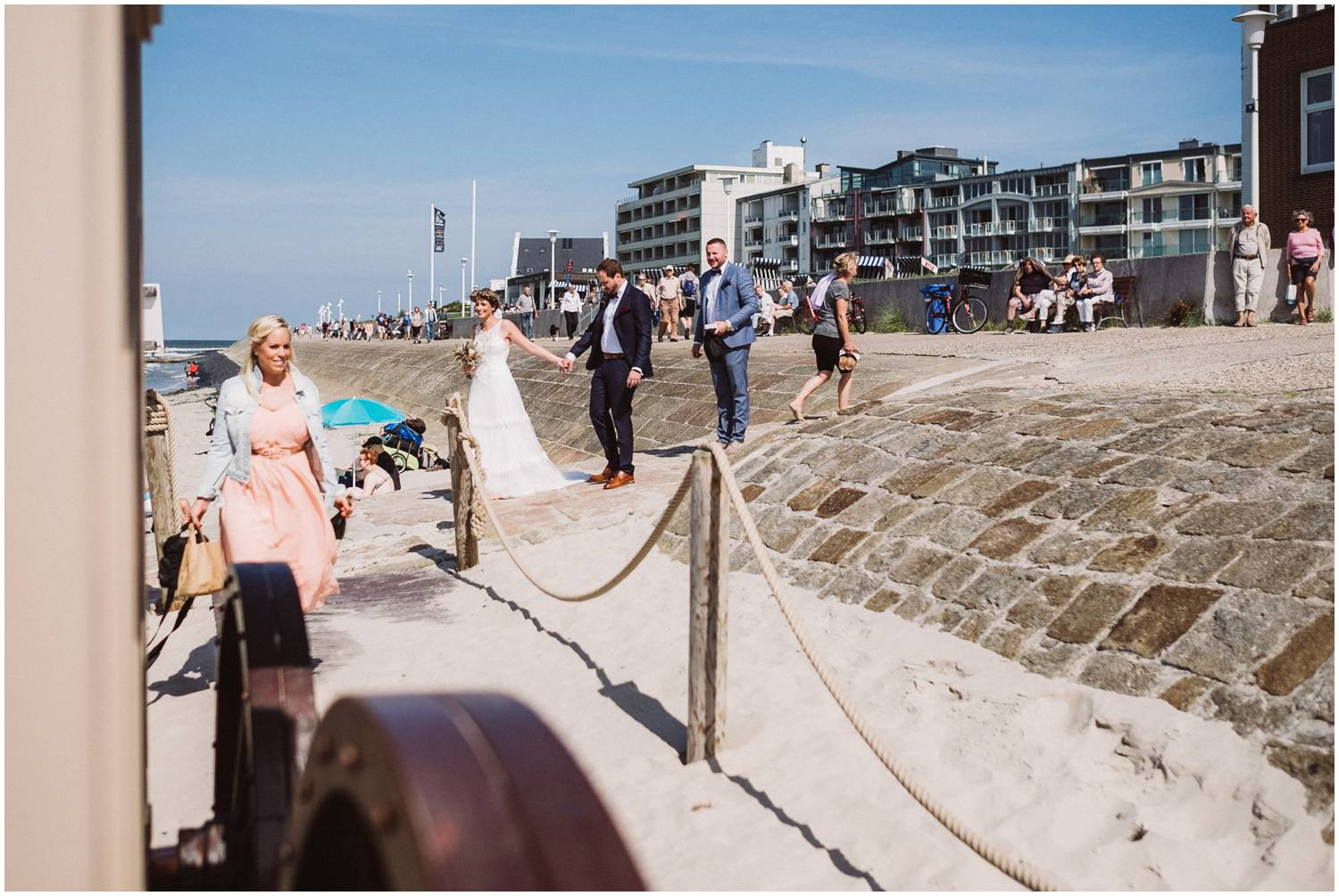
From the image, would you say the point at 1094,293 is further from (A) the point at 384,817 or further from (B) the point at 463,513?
(A) the point at 384,817

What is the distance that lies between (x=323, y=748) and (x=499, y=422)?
10.5m

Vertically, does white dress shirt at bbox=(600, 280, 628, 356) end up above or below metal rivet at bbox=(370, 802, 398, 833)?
above

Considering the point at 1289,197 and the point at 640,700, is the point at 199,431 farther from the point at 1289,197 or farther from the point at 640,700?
the point at 640,700

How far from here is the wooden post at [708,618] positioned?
5320 mm

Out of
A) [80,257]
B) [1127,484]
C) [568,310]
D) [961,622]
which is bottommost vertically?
[961,622]

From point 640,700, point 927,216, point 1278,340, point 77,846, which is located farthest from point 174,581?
point 927,216

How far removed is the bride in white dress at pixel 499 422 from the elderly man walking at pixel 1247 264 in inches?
428

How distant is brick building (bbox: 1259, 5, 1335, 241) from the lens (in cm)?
2470

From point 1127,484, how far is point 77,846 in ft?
21.5

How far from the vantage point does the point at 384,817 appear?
4.68 ft

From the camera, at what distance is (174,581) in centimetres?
566

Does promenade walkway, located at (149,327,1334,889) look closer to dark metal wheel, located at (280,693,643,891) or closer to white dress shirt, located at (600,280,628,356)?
white dress shirt, located at (600,280,628,356)

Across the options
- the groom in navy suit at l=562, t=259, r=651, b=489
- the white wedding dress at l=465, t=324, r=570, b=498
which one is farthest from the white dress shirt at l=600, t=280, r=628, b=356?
the white wedding dress at l=465, t=324, r=570, b=498

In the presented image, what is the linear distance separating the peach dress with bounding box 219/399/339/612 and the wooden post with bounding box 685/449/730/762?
6.61ft
